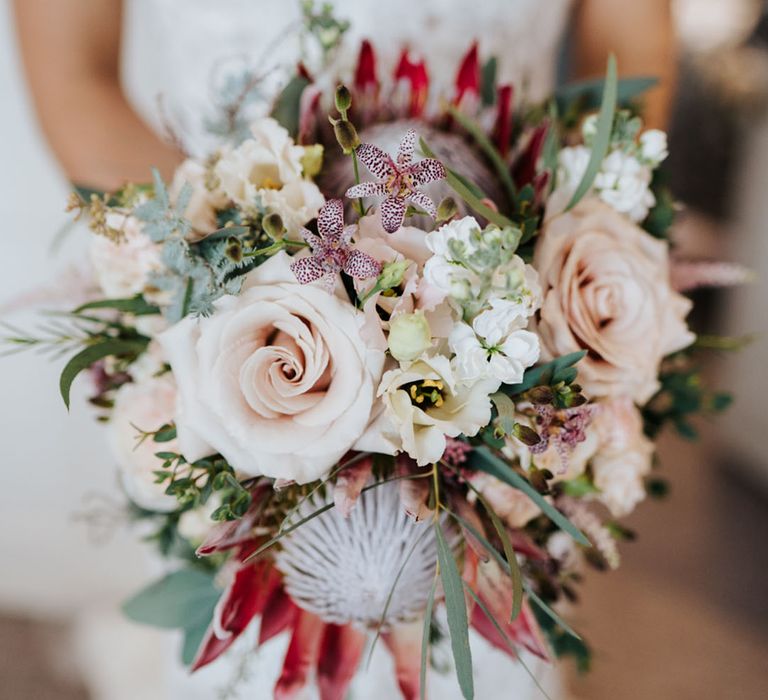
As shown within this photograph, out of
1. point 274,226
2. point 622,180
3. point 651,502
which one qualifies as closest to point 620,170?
point 622,180

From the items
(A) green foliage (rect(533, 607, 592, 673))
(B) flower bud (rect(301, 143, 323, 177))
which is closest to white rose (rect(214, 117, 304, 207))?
(B) flower bud (rect(301, 143, 323, 177))

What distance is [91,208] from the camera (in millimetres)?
516

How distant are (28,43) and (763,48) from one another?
74.5 inches

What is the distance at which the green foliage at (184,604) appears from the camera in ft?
2.29

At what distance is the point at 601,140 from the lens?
545 mm

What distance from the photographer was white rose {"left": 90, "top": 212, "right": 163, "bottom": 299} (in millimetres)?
542

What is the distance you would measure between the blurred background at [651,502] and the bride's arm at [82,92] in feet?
0.76

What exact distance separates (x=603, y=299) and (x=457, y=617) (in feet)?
0.77

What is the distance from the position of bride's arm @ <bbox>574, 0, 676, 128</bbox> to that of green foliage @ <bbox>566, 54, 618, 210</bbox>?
41 centimetres

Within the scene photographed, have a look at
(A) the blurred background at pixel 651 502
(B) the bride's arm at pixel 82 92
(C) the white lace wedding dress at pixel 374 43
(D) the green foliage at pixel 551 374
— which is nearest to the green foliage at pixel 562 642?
(C) the white lace wedding dress at pixel 374 43

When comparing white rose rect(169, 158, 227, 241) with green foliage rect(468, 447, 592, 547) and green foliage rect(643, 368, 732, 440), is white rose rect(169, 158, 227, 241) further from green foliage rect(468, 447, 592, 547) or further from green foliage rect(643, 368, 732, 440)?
green foliage rect(643, 368, 732, 440)

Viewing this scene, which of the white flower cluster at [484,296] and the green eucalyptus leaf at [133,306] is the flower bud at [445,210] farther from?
the green eucalyptus leaf at [133,306]

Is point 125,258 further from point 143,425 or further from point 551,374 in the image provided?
point 551,374

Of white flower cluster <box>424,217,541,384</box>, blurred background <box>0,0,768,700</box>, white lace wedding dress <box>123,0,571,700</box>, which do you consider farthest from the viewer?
blurred background <box>0,0,768,700</box>
